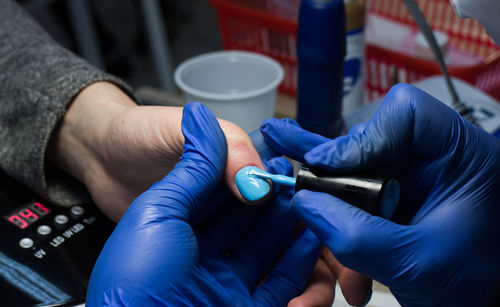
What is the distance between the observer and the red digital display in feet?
2.40

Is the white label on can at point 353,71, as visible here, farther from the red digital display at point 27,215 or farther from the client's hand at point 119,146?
the red digital display at point 27,215

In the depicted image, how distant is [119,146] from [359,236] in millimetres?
433

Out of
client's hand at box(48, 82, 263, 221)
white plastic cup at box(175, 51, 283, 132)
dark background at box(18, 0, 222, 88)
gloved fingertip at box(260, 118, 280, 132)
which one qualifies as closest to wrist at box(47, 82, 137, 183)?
client's hand at box(48, 82, 263, 221)

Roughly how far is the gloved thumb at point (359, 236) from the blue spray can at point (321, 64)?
410mm

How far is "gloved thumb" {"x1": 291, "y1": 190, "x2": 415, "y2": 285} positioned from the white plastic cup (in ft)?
1.45

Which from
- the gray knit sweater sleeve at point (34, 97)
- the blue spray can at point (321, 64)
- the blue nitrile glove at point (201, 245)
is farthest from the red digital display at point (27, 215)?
the blue spray can at point (321, 64)

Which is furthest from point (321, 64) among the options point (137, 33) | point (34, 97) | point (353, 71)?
point (137, 33)

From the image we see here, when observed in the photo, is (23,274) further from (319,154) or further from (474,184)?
(474,184)

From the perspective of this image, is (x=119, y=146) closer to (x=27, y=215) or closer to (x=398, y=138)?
(x=27, y=215)

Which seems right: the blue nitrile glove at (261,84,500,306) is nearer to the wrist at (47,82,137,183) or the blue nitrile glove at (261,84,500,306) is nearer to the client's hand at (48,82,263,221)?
the client's hand at (48,82,263,221)

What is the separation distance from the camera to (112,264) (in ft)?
1.60

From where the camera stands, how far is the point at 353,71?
41.3 inches

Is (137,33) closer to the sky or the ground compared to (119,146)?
closer to the ground

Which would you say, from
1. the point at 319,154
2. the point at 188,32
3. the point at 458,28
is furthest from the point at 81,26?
the point at 319,154
